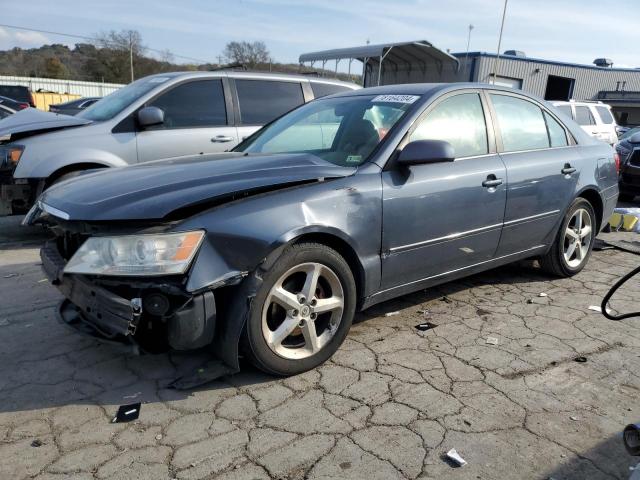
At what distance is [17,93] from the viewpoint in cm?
1925

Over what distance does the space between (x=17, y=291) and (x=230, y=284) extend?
8.58 feet

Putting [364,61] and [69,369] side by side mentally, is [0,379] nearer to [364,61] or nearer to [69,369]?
[69,369]

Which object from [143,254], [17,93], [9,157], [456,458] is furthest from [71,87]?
[456,458]

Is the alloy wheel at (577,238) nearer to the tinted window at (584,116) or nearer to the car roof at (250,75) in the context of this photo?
the car roof at (250,75)

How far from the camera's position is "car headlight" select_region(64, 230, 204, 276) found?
2.43 meters

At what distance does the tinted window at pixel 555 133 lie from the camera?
14.7 ft

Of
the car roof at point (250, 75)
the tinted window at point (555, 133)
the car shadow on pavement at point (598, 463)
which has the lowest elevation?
the car shadow on pavement at point (598, 463)

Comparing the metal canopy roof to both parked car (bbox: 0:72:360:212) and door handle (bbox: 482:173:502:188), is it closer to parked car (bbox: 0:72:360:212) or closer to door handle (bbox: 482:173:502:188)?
parked car (bbox: 0:72:360:212)

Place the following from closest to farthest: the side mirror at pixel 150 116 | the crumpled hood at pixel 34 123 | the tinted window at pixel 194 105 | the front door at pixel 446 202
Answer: the front door at pixel 446 202
the crumpled hood at pixel 34 123
the side mirror at pixel 150 116
the tinted window at pixel 194 105

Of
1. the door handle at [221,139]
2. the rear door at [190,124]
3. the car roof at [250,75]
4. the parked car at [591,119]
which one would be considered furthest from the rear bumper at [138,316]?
the parked car at [591,119]

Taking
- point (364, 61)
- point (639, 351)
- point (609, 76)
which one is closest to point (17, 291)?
point (639, 351)

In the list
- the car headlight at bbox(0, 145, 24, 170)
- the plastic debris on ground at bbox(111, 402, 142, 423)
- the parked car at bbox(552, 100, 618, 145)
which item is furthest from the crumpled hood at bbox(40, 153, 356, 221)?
the parked car at bbox(552, 100, 618, 145)

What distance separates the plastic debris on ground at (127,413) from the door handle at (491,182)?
8.91ft

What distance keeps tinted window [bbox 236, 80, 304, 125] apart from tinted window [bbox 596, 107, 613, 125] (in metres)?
11.6
